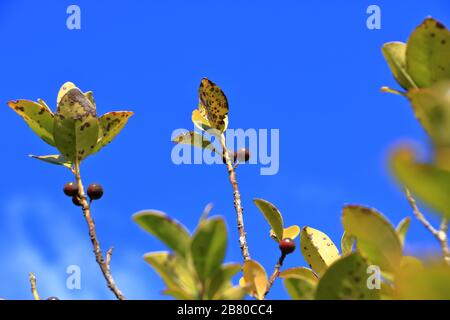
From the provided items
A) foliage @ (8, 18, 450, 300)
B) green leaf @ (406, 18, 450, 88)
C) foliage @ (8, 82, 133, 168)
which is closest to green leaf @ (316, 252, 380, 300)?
foliage @ (8, 18, 450, 300)

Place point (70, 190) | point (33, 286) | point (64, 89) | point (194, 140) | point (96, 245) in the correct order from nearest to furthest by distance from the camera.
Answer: point (33, 286) → point (96, 245) → point (70, 190) → point (194, 140) → point (64, 89)

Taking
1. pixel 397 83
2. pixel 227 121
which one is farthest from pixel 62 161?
pixel 397 83

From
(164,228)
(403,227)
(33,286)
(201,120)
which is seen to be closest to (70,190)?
(33,286)

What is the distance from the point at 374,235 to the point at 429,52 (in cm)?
40

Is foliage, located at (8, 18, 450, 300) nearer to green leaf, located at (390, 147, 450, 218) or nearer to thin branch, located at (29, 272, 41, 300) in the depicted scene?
green leaf, located at (390, 147, 450, 218)

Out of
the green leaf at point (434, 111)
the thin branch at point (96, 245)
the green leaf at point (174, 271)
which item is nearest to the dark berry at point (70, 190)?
the thin branch at point (96, 245)

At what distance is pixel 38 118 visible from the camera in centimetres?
180

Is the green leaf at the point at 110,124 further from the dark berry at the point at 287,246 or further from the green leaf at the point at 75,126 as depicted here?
the dark berry at the point at 287,246

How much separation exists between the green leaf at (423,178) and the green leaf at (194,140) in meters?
1.09

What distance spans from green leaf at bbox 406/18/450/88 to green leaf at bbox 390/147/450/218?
1.44 ft

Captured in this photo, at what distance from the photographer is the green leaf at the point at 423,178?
0.81m

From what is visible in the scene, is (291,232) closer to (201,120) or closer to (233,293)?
(201,120)
